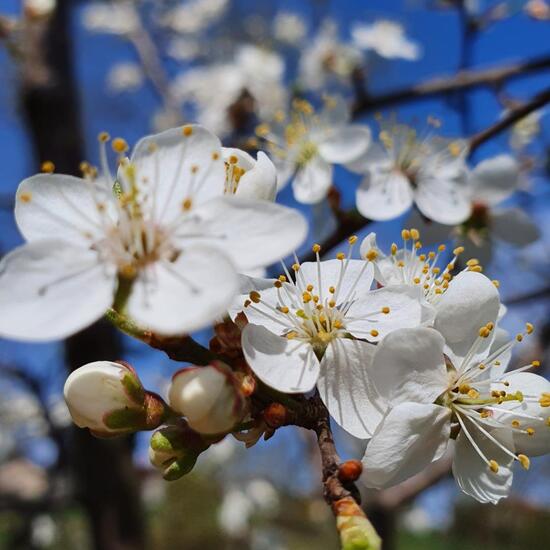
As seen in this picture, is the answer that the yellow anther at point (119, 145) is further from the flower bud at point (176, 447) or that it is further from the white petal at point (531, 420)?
the white petal at point (531, 420)

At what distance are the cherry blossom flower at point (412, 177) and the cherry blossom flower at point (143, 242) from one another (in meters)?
0.64

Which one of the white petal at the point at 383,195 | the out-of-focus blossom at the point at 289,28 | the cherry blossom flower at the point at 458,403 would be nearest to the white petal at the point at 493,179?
the white petal at the point at 383,195

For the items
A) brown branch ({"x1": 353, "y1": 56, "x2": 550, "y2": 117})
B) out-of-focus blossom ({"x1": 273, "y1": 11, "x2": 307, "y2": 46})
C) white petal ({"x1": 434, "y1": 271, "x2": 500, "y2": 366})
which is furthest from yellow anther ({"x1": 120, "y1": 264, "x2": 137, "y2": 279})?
out-of-focus blossom ({"x1": 273, "y1": 11, "x2": 307, "y2": 46})

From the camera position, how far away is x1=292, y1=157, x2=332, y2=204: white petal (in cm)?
144

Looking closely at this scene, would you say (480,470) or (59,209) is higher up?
(59,209)

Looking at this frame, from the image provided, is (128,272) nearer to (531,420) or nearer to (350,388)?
(350,388)

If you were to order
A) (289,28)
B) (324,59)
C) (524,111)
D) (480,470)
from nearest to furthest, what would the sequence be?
1. (480,470)
2. (524,111)
3. (324,59)
4. (289,28)

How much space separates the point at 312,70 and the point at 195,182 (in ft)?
10.6

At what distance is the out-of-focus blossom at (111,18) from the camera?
5414 mm

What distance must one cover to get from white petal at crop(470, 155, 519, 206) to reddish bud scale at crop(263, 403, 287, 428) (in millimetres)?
982

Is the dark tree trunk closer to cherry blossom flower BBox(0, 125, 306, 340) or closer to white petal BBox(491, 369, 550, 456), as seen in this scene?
cherry blossom flower BBox(0, 125, 306, 340)

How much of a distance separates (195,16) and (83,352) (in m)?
4.56

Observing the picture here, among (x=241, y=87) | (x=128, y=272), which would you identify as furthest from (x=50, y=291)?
(x=241, y=87)

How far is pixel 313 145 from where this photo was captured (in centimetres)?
160
